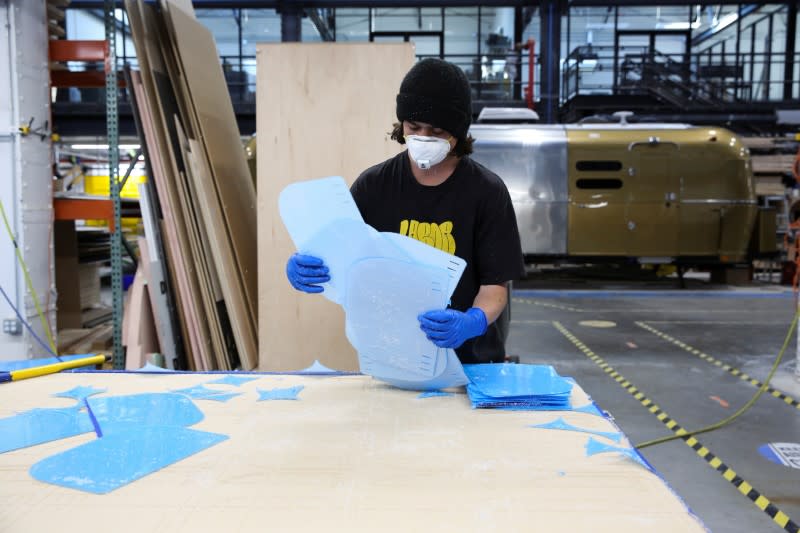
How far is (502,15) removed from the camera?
1833cm

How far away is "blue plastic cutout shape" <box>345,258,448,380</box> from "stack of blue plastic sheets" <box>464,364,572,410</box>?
16 centimetres

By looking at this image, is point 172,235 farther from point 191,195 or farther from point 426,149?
point 426,149

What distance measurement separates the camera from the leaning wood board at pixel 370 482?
3.37ft

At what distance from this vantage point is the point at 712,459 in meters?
3.47

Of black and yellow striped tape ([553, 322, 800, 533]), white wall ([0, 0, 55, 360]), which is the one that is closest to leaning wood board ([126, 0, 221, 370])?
white wall ([0, 0, 55, 360])

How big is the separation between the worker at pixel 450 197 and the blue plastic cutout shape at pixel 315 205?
0.55m

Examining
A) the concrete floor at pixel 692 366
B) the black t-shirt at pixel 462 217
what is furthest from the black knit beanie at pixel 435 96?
the concrete floor at pixel 692 366

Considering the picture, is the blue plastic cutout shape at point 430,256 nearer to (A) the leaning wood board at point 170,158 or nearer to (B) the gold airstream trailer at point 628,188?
(A) the leaning wood board at point 170,158

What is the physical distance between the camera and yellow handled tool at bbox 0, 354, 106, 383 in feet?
6.04

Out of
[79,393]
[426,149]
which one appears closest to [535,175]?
[426,149]

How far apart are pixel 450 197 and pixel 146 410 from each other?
3.90 feet

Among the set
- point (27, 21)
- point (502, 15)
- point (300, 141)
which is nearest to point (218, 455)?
point (300, 141)

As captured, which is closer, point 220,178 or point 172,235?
point 172,235

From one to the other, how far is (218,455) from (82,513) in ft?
0.96
